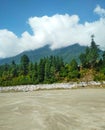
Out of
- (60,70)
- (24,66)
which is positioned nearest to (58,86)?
(60,70)

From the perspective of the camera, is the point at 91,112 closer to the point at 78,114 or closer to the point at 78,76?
the point at 78,114

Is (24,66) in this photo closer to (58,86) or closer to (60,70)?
(60,70)

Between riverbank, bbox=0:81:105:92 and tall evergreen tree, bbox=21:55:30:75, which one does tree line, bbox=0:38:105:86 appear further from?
riverbank, bbox=0:81:105:92

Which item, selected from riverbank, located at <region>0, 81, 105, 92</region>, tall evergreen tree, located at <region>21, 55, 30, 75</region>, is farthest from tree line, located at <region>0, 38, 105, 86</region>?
riverbank, located at <region>0, 81, 105, 92</region>

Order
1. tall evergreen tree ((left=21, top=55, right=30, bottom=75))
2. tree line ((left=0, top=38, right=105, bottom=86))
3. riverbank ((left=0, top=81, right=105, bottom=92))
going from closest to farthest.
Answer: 1. riverbank ((left=0, top=81, right=105, bottom=92))
2. tree line ((left=0, top=38, right=105, bottom=86))
3. tall evergreen tree ((left=21, top=55, right=30, bottom=75))

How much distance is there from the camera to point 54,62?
4126 inches

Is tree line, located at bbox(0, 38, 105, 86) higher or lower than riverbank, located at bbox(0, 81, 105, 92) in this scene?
higher

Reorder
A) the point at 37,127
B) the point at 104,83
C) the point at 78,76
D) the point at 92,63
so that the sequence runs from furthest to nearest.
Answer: the point at 92,63, the point at 78,76, the point at 104,83, the point at 37,127

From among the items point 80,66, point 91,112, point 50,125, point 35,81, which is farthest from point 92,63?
point 50,125

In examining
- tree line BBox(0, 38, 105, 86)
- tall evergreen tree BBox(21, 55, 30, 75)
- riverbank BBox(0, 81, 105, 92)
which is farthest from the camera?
tall evergreen tree BBox(21, 55, 30, 75)

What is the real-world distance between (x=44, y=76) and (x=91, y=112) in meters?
68.7

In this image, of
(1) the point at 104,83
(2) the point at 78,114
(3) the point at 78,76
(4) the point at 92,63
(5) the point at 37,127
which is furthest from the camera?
(4) the point at 92,63

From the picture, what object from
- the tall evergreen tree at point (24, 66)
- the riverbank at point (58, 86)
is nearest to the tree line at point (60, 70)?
the tall evergreen tree at point (24, 66)

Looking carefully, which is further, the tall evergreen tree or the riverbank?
the tall evergreen tree
